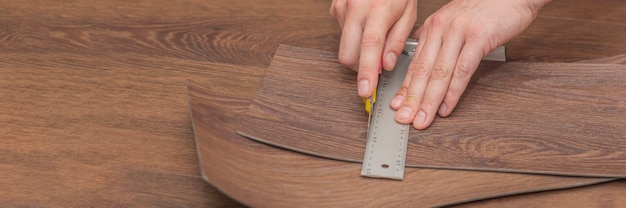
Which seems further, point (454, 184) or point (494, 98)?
point (494, 98)

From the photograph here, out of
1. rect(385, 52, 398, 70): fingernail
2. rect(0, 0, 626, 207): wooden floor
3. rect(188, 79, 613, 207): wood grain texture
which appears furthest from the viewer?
rect(385, 52, 398, 70): fingernail

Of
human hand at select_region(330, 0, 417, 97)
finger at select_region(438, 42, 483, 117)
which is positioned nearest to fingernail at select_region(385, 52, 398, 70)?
human hand at select_region(330, 0, 417, 97)

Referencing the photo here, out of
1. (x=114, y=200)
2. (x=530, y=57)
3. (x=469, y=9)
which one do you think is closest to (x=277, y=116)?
(x=114, y=200)

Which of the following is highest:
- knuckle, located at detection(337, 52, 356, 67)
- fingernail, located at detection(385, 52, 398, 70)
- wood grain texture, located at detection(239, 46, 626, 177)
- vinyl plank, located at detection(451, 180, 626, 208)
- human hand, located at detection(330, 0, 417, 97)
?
human hand, located at detection(330, 0, 417, 97)

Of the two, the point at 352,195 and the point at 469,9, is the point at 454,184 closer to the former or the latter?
the point at 352,195

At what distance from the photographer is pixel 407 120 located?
1.11 metres

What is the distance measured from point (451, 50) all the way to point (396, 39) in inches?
3.9

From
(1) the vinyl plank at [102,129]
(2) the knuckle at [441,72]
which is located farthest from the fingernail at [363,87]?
(1) the vinyl plank at [102,129]

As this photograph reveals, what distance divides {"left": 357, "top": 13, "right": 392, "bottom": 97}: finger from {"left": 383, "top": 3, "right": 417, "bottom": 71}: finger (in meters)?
0.02

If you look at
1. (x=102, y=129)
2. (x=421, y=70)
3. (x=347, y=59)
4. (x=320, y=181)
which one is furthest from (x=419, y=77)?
(x=102, y=129)

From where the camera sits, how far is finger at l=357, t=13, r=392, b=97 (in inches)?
44.4

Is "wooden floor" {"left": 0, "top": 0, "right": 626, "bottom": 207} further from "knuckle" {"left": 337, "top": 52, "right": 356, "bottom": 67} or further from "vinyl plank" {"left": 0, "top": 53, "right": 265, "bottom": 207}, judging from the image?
"knuckle" {"left": 337, "top": 52, "right": 356, "bottom": 67}

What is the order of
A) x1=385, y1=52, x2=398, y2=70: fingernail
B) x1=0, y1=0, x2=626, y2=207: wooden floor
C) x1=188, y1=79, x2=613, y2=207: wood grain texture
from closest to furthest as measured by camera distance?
x1=188, y1=79, x2=613, y2=207: wood grain texture
x1=0, y1=0, x2=626, y2=207: wooden floor
x1=385, y1=52, x2=398, y2=70: fingernail

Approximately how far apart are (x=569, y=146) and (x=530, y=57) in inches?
13.6
